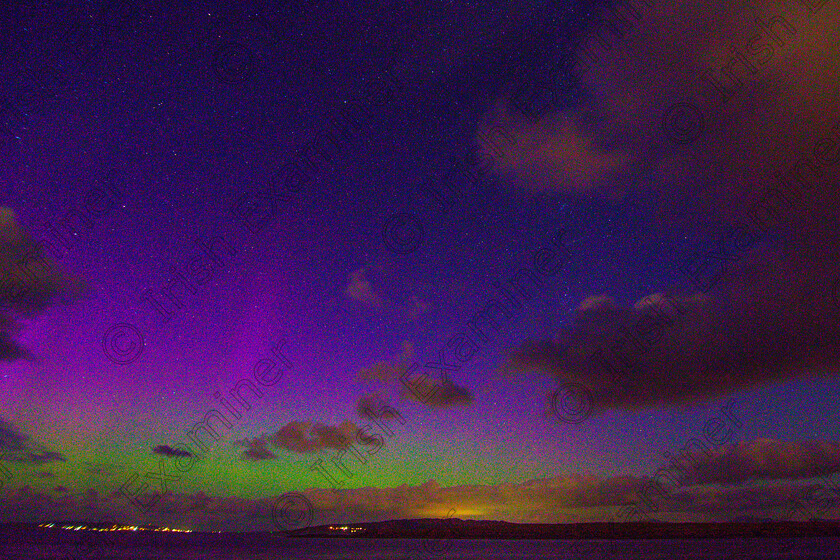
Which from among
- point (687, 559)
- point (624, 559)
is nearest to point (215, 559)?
point (624, 559)

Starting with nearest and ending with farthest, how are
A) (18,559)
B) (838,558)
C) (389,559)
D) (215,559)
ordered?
1. (18,559)
2. (838,558)
3. (389,559)
4. (215,559)

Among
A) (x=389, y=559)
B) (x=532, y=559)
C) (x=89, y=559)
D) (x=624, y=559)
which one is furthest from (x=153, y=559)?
(x=624, y=559)

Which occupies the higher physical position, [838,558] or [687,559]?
[687,559]

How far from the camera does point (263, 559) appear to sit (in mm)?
81125

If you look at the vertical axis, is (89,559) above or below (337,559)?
above

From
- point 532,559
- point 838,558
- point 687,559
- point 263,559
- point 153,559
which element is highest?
point 153,559

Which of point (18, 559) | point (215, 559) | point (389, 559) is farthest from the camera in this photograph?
point (215, 559)

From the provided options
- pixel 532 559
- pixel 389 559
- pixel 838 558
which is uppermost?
pixel 389 559

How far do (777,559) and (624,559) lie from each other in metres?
19.1

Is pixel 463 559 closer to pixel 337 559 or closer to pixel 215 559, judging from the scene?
pixel 337 559

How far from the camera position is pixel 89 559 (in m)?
78.2

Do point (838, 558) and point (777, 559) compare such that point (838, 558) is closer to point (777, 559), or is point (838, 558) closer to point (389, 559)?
point (777, 559)

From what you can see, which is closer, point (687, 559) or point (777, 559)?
point (777, 559)

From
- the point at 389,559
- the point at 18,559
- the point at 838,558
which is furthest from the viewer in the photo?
the point at 389,559
